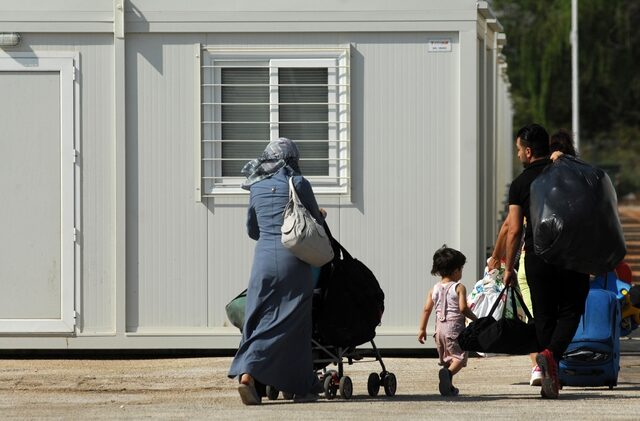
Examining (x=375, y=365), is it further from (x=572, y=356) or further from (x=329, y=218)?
(x=572, y=356)

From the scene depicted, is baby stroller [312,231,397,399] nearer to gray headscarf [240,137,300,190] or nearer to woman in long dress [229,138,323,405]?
woman in long dress [229,138,323,405]

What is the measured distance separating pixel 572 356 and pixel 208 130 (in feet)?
11.9

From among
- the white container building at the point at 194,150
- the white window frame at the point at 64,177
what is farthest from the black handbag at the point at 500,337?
the white window frame at the point at 64,177

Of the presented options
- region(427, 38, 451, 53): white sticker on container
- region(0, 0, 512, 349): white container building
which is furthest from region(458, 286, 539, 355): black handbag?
region(427, 38, 451, 53): white sticker on container

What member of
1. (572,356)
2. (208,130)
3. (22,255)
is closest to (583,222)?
(572,356)

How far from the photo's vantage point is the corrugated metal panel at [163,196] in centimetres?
1249

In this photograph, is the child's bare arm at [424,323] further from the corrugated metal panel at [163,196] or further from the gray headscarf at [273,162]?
the corrugated metal panel at [163,196]

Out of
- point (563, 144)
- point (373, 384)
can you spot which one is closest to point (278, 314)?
point (373, 384)

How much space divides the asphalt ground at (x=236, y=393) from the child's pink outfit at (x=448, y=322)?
0.25 m

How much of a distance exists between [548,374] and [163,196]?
4123 mm

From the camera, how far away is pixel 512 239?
31.2ft

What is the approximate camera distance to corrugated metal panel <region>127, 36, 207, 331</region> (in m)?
12.5

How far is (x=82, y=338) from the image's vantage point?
12.5 metres

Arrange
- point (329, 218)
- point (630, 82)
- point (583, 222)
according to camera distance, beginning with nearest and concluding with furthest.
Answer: point (583, 222), point (329, 218), point (630, 82)
